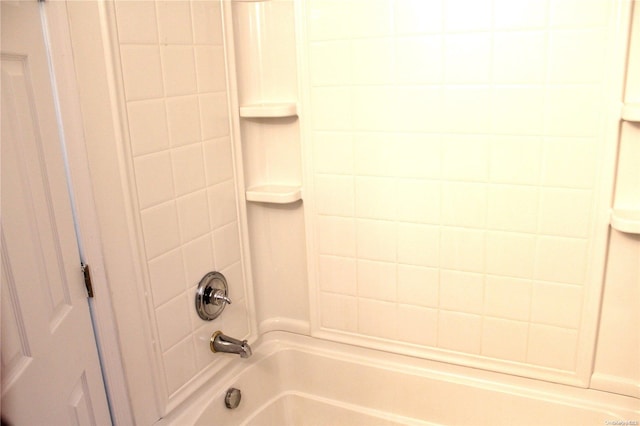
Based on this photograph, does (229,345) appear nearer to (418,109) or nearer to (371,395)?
(371,395)

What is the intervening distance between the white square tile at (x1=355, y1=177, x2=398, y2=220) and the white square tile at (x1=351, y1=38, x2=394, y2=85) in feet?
1.00

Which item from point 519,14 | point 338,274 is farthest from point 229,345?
point 519,14

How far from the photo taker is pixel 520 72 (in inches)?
53.9

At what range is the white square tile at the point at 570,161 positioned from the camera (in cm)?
136

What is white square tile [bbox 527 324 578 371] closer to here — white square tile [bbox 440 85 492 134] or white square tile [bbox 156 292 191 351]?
white square tile [bbox 440 85 492 134]

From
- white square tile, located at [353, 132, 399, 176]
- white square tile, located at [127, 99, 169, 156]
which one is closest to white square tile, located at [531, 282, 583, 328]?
white square tile, located at [353, 132, 399, 176]

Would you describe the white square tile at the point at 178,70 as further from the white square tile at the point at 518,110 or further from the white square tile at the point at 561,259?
the white square tile at the point at 561,259

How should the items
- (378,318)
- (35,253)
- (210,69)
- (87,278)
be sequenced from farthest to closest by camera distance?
(378,318), (210,69), (87,278), (35,253)

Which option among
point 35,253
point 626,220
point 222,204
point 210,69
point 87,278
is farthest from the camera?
point 222,204

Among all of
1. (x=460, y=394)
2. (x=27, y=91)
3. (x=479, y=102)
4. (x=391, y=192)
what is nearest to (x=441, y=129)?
(x=479, y=102)

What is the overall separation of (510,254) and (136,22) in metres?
1.19

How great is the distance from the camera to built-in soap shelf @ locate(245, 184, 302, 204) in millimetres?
1678

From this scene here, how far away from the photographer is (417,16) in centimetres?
143

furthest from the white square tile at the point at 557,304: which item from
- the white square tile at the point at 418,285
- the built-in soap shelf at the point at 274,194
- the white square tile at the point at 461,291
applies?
the built-in soap shelf at the point at 274,194
